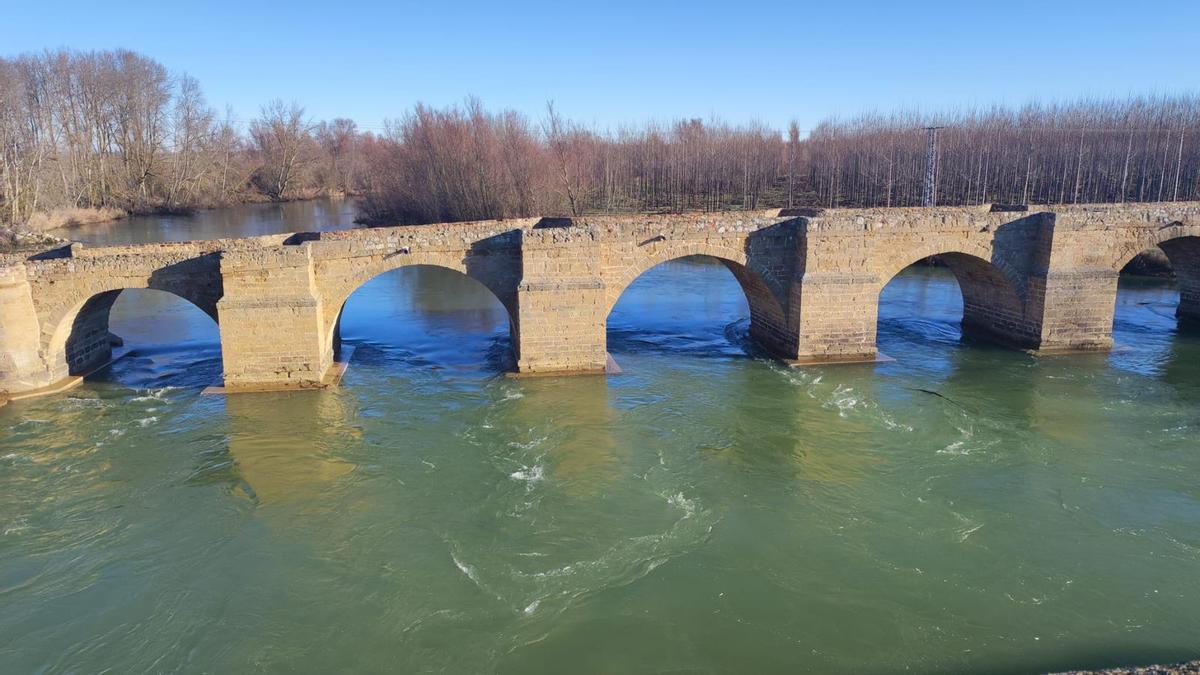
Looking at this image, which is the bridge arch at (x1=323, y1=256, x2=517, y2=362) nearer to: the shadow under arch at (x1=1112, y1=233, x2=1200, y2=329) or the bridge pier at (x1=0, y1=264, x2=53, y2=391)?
the bridge pier at (x1=0, y1=264, x2=53, y2=391)

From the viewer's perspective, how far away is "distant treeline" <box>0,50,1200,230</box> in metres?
39.1

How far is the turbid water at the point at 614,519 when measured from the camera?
340 inches

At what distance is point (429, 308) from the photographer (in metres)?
25.7

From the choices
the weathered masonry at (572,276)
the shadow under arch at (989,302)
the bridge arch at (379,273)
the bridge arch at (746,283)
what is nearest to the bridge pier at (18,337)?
the weathered masonry at (572,276)

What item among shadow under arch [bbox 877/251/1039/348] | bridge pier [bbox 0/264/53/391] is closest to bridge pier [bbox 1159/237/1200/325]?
shadow under arch [bbox 877/251/1039/348]

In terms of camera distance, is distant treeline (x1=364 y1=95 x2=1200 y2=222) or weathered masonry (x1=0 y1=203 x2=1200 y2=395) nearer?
weathered masonry (x1=0 y1=203 x2=1200 y2=395)

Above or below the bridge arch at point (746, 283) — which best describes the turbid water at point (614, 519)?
below

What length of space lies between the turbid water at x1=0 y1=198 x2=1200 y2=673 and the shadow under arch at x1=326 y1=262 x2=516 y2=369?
1.78 meters

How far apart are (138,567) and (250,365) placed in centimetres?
688

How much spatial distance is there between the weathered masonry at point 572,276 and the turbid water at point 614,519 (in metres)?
0.95

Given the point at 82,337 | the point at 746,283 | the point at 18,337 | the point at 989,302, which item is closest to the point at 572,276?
the point at 746,283

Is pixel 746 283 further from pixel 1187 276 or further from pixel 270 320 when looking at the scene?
pixel 1187 276

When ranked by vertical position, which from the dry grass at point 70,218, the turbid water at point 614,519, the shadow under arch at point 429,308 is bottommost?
the turbid water at point 614,519

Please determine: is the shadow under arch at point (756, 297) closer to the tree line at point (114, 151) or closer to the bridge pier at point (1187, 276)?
the bridge pier at point (1187, 276)
